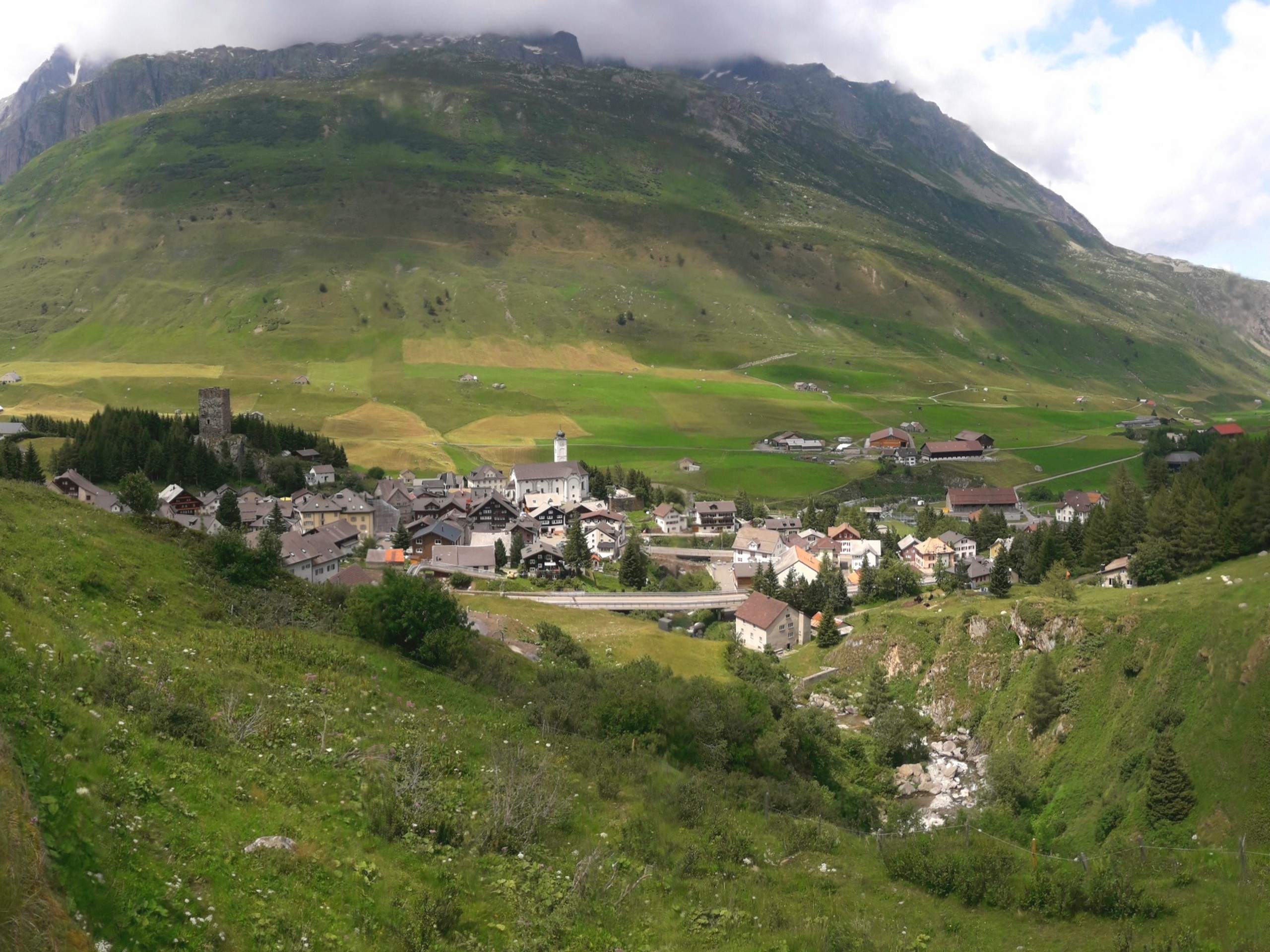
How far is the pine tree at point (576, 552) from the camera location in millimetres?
90875

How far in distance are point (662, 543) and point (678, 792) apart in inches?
3320

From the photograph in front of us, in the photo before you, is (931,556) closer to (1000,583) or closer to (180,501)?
(1000,583)

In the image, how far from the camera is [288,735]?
21609 mm

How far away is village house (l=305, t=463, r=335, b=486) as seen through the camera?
115m

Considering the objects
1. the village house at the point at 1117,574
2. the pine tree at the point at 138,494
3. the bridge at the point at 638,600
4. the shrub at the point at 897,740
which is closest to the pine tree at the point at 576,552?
the bridge at the point at 638,600

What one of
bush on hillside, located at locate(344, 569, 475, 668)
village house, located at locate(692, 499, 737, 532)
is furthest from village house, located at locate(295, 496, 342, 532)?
bush on hillside, located at locate(344, 569, 475, 668)

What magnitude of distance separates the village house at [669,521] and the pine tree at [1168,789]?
79.0 meters

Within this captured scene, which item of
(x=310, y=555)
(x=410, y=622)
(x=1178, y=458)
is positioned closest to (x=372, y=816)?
(x=410, y=622)

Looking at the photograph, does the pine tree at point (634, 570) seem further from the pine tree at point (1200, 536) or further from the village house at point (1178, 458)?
the village house at point (1178, 458)

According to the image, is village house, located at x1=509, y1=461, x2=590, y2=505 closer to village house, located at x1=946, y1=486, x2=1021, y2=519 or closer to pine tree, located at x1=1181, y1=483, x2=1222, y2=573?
village house, located at x1=946, y1=486, x2=1021, y2=519

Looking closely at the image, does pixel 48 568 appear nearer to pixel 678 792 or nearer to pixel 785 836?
pixel 678 792

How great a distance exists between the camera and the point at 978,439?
533 feet

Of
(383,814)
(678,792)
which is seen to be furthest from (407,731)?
(678,792)

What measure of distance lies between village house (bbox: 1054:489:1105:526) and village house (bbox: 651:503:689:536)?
45228mm
